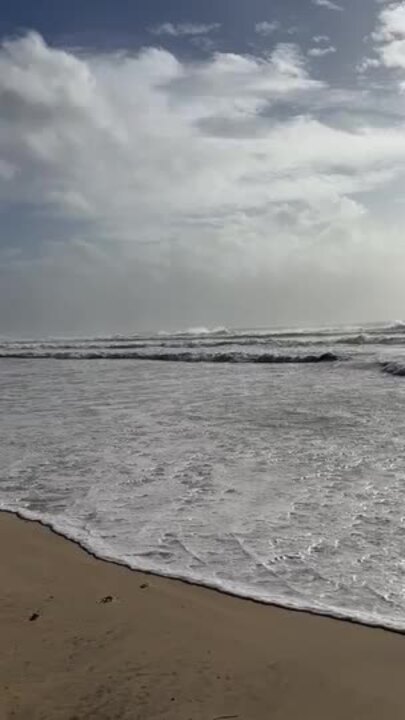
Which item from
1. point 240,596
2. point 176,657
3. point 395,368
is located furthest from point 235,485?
point 395,368

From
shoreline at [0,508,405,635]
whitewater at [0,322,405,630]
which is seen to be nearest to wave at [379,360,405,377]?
whitewater at [0,322,405,630]

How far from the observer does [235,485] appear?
21.6 feet

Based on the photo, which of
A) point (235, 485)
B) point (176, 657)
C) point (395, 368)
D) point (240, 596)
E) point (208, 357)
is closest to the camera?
point (176, 657)

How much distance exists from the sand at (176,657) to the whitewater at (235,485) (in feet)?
0.83

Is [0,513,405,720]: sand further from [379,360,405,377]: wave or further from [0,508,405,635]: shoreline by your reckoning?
[379,360,405,377]: wave

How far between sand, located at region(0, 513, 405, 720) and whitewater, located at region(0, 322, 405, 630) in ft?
0.83

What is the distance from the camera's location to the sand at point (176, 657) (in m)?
2.91

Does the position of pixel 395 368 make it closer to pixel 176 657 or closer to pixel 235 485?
pixel 235 485

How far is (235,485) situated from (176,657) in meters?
3.27

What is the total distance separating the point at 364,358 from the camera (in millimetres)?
22859

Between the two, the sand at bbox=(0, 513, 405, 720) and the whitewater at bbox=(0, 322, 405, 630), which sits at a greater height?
the whitewater at bbox=(0, 322, 405, 630)

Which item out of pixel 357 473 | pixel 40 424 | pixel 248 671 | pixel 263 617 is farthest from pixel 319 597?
pixel 40 424

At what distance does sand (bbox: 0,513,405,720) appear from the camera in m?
2.91

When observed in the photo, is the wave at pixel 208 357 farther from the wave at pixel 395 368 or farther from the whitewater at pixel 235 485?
the whitewater at pixel 235 485
